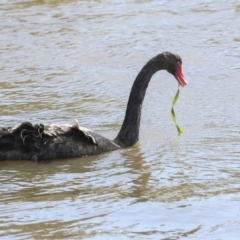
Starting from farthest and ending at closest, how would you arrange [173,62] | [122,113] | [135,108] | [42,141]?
[122,113] < [173,62] < [135,108] < [42,141]

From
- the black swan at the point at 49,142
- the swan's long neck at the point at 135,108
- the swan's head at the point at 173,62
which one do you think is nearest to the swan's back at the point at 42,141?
the black swan at the point at 49,142

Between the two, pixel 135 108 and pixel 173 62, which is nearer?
pixel 135 108

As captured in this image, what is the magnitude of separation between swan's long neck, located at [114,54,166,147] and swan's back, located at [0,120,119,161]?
16.8 inches

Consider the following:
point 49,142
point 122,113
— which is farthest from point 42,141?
point 122,113

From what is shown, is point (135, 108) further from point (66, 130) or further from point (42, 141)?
point (42, 141)

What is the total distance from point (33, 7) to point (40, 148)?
6.65 m

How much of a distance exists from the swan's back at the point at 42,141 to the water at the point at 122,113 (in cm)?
8

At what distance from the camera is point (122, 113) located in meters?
8.35

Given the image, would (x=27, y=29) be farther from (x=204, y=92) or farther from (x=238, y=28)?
(x=204, y=92)

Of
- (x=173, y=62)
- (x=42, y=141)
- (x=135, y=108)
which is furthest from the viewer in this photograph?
(x=173, y=62)

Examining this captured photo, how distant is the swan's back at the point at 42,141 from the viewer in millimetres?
6832

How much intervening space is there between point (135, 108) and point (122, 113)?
2.86ft

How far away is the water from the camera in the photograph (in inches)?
216

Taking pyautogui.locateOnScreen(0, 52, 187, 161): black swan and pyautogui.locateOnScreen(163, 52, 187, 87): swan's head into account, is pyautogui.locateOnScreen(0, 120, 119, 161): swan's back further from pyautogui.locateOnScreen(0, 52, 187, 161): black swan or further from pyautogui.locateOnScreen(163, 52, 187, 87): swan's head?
pyautogui.locateOnScreen(163, 52, 187, 87): swan's head
